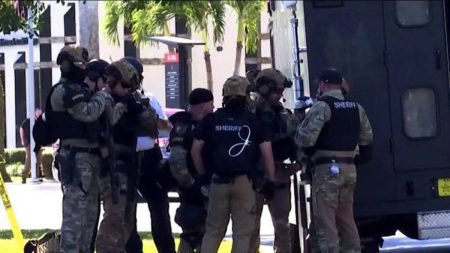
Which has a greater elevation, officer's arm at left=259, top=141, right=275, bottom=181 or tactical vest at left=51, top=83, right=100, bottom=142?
tactical vest at left=51, top=83, right=100, bottom=142

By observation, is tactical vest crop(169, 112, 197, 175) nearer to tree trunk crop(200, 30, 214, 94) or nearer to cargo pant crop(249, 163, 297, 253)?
cargo pant crop(249, 163, 297, 253)

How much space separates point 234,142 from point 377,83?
1.36 m

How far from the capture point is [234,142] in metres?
9.09

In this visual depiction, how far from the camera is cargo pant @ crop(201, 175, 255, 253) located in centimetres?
918

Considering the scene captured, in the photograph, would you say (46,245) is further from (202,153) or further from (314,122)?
(314,122)

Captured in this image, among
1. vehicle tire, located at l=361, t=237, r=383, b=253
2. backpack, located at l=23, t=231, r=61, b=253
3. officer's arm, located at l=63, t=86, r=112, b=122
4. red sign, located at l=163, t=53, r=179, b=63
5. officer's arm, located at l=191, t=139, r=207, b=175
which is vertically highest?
red sign, located at l=163, t=53, r=179, b=63

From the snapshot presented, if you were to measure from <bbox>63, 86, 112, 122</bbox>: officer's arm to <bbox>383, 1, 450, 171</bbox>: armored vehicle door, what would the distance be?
248 centimetres

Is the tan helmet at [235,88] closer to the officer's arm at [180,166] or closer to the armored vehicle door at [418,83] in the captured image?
the officer's arm at [180,166]

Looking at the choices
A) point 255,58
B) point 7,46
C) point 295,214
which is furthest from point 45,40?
point 295,214

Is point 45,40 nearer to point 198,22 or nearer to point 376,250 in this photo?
point 198,22

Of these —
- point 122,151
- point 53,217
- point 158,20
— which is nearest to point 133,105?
point 122,151

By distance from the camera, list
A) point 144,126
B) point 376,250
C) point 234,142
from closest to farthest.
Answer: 1. point 234,142
2. point 144,126
3. point 376,250

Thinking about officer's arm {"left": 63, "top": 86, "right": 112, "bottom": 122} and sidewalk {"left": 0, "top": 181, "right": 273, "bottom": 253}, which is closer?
officer's arm {"left": 63, "top": 86, "right": 112, "bottom": 122}

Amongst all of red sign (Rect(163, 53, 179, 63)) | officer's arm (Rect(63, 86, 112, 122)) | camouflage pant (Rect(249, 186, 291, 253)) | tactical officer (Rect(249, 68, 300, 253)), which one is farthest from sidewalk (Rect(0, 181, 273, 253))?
red sign (Rect(163, 53, 179, 63))
